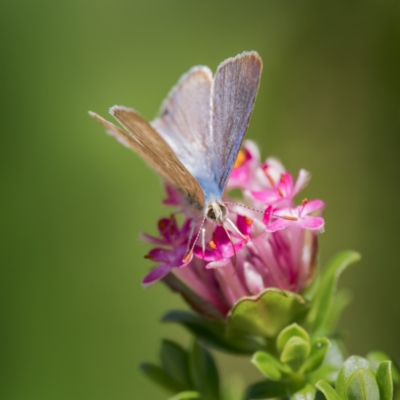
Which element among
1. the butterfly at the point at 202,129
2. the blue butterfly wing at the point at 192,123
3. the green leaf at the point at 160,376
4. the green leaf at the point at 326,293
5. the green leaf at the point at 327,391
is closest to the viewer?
the green leaf at the point at 327,391

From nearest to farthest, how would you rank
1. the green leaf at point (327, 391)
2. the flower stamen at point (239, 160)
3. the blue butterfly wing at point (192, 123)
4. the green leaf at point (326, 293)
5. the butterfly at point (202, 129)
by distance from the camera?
the green leaf at point (327, 391)
the butterfly at point (202, 129)
the green leaf at point (326, 293)
the blue butterfly wing at point (192, 123)
the flower stamen at point (239, 160)

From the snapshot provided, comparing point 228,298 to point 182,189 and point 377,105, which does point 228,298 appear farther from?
point 377,105

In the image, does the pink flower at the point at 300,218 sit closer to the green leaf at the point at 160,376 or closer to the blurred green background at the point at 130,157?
the green leaf at the point at 160,376

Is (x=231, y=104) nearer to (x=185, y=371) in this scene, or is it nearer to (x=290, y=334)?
(x=290, y=334)

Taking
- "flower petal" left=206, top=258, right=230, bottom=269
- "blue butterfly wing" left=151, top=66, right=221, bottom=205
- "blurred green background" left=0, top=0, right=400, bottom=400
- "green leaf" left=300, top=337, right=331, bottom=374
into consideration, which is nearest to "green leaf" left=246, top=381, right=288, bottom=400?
"green leaf" left=300, top=337, right=331, bottom=374

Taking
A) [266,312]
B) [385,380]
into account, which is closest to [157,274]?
[266,312]

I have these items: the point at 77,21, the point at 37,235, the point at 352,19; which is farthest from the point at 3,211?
the point at 352,19

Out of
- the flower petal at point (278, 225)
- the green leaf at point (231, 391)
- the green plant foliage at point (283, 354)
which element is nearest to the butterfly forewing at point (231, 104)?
the flower petal at point (278, 225)
